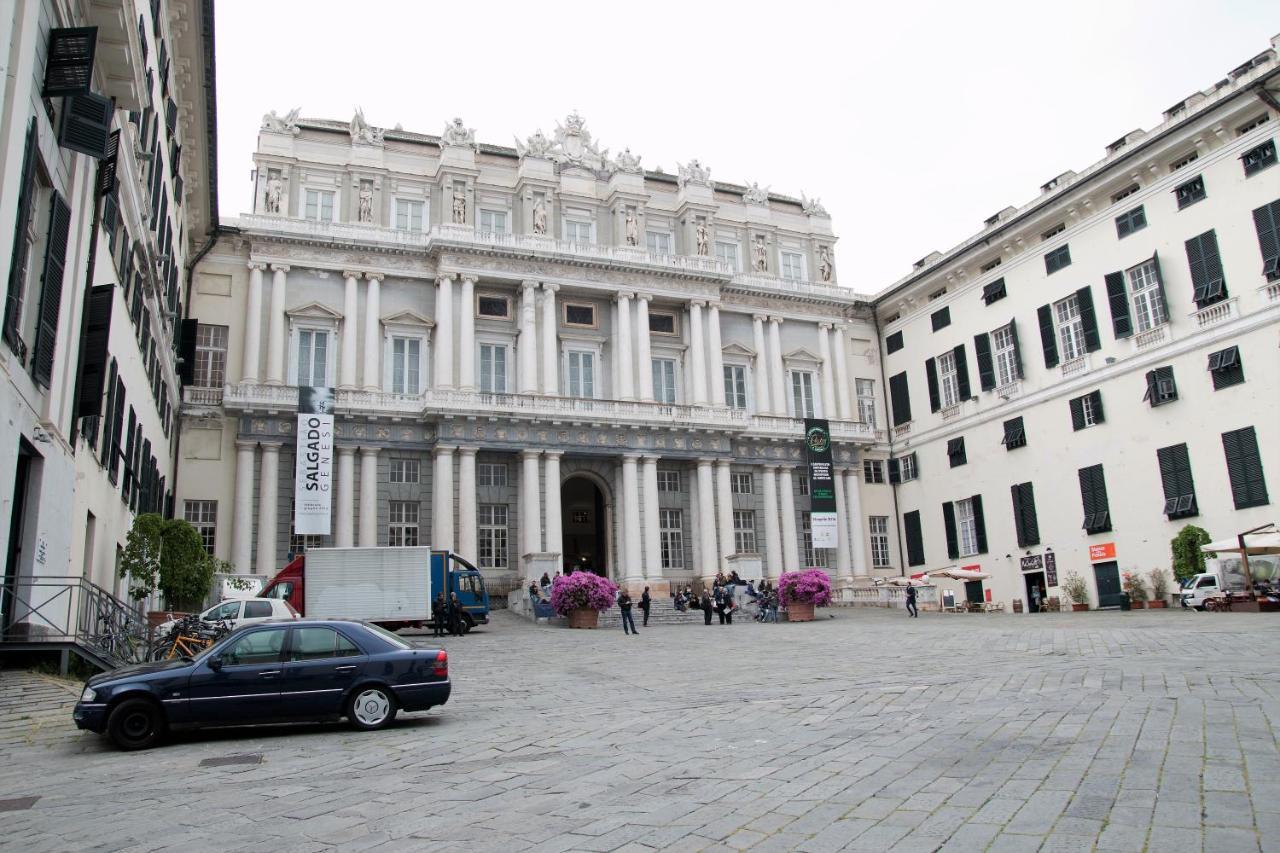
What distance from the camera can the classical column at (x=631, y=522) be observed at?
1619 inches

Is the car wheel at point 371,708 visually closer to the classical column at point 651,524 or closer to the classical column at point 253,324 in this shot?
the classical column at point 253,324

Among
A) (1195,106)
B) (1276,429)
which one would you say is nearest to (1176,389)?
(1276,429)

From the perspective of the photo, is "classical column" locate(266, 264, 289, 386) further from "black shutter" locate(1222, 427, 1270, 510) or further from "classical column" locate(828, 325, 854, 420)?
"black shutter" locate(1222, 427, 1270, 510)

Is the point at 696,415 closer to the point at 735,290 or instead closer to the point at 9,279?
the point at 735,290

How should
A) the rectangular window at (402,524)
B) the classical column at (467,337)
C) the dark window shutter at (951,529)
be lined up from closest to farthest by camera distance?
the rectangular window at (402,524) < the classical column at (467,337) < the dark window shutter at (951,529)

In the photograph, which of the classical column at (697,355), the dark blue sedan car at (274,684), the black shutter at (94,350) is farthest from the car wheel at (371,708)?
the classical column at (697,355)

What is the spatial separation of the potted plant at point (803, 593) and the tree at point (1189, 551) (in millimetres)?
11146

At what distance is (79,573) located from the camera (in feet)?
59.4

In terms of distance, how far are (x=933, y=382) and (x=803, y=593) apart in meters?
17.2

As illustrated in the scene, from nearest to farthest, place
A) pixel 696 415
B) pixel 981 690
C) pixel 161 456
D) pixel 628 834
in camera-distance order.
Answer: pixel 628 834 → pixel 981 690 → pixel 161 456 → pixel 696 415

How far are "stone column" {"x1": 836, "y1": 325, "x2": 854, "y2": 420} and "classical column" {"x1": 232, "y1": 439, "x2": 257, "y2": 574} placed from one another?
26.7 m

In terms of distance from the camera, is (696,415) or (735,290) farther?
(735,290)

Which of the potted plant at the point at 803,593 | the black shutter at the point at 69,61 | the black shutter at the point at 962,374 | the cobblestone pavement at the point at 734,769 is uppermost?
the black shutter at the point at 962,374

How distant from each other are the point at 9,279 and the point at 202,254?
91.8 feet
